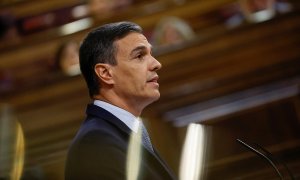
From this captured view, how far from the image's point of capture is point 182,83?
1530mm

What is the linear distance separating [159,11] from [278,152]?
3.33 ft

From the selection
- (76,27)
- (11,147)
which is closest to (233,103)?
(11,147)

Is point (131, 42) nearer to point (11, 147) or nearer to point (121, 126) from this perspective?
point (121, 126)

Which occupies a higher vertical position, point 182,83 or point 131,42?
point 182,83

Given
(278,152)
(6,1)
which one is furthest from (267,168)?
(6,1)

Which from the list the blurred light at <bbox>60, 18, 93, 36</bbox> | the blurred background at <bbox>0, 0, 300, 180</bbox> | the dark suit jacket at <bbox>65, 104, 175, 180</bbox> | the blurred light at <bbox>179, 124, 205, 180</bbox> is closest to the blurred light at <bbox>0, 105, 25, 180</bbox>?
the blurred background at <bbox>0, 0, 300, 180</bbox>

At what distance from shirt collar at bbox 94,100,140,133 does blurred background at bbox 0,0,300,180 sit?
24 cm

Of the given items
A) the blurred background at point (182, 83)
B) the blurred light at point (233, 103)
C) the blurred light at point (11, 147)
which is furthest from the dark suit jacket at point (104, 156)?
the blurred light at point (233, 103)

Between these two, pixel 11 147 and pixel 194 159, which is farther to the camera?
pixel 11 147

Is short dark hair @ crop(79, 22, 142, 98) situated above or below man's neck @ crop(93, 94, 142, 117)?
above

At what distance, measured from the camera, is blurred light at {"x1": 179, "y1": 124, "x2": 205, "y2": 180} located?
0.99 meters

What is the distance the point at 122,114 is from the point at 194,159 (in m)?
0.39

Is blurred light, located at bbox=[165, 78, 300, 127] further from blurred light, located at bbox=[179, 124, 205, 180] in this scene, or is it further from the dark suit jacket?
the dark suit jacket

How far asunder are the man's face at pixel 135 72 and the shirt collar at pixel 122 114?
0.02 m
